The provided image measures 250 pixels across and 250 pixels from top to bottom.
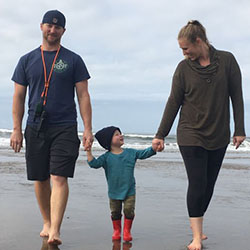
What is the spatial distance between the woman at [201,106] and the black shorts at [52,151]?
0.93 meters

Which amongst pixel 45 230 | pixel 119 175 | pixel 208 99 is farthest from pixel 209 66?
pixel 45 230

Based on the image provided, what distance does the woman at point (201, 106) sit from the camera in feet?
13.5

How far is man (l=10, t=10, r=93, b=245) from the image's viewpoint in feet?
14.1

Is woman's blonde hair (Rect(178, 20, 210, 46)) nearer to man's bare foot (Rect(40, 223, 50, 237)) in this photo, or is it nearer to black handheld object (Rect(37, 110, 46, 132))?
black handheld object (Rect(37, 110, 46, 132))

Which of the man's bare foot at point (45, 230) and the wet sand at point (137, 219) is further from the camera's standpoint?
the man's bare foot at point (45, 230)

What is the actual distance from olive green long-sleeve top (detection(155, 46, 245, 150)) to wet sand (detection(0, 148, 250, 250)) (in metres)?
0.89

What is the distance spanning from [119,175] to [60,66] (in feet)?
3.63

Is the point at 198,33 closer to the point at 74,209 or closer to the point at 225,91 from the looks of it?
the point at 225,91

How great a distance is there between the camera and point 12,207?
5.63 metres

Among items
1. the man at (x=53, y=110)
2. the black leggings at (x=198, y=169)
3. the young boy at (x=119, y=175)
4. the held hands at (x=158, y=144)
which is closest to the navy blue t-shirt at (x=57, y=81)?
the man at (x=53, y=110)

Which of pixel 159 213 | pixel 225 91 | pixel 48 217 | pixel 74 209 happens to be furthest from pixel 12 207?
pixel 225 91

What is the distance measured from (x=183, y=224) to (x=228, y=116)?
54.0 inches

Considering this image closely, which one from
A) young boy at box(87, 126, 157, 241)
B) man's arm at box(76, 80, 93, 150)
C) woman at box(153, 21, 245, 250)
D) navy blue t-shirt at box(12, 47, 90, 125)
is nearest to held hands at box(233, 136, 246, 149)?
woman at box(153, 21, 245, 250)

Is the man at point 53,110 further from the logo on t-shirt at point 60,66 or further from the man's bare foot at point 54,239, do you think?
the man's bare foot at point 54,239
